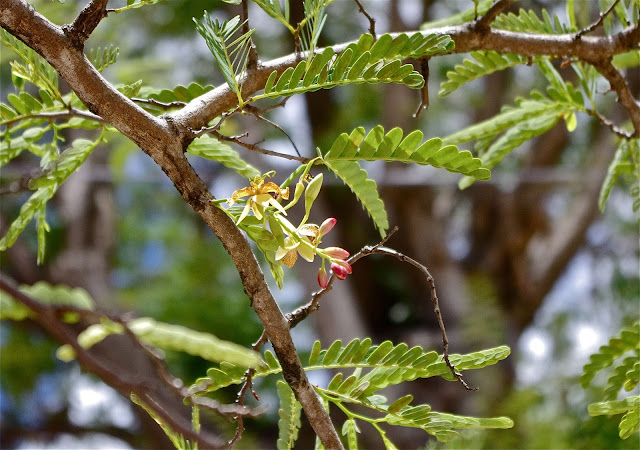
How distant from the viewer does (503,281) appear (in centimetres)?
211

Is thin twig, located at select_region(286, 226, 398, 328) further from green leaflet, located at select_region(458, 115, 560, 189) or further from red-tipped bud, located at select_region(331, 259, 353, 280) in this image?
green leaflet, located at select_region(458, 115, 560, 189)

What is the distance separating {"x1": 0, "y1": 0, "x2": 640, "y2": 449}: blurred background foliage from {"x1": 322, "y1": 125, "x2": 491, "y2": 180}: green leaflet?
1408 mm

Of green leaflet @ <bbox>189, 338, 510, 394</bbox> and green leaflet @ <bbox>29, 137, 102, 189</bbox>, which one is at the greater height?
green leaflet @ <bbox>29, 137, 102, 189</bbox>

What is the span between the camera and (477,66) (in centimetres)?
42

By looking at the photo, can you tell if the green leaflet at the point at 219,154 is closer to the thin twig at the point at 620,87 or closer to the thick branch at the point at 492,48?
the thick branch at the point at 492,48

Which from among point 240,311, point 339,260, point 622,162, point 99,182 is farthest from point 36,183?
point 99,182

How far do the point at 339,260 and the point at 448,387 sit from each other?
1.63 m

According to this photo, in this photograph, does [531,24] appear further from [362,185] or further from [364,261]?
[364,261]

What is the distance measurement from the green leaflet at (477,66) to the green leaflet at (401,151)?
0.13m

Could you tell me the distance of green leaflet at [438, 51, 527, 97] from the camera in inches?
16.2

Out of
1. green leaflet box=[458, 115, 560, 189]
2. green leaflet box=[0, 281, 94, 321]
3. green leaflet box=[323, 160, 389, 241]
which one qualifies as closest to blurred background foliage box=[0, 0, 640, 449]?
green leaflet box=[0, 281, 94, 321]

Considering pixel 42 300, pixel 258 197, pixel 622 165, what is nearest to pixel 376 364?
pixel 258 197

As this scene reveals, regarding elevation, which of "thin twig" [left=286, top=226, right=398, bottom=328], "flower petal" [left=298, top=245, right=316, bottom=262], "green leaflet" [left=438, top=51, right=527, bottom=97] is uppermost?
"green leaflet" [left=438, top=51, right=527, bottom=97]

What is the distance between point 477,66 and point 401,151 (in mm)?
155
